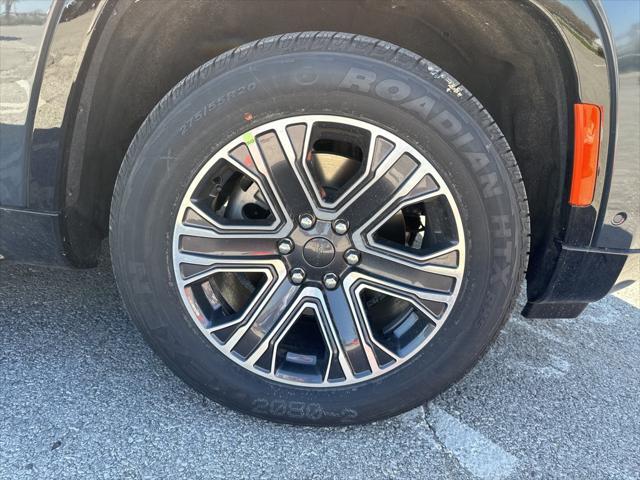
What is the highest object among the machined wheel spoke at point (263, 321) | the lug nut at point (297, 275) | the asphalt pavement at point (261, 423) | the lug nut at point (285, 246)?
the lug nut at point (285, 246)

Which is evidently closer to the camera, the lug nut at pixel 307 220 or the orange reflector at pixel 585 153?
the orange reflector at pixel 585 153

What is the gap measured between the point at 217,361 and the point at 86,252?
0.61 meters

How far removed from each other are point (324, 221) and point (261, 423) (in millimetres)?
736

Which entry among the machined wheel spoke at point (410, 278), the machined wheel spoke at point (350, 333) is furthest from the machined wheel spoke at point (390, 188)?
the machined wheel spoke at point (350, 333)

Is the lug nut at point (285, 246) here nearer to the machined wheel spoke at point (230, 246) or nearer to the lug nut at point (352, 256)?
the machined wheel spoke at point (230, 246)

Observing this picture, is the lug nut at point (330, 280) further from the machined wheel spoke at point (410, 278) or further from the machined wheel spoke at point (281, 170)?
the machined wheel spoke at point (281, 170)

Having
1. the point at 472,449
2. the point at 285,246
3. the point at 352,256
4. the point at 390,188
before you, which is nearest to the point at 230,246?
the point at 285,246

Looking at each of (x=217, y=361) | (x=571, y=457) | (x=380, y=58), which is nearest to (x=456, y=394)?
(x=571, y=457)

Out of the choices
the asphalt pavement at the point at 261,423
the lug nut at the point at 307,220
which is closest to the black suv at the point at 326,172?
the lug nut at the point at 307,220

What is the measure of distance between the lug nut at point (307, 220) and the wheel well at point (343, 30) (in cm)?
67

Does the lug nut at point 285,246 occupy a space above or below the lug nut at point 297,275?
above

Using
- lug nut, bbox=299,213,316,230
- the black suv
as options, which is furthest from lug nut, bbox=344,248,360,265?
lug nut, bbox=299,213,316,230

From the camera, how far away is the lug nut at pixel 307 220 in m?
1.67

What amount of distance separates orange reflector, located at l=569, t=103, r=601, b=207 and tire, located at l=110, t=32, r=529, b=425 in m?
0.17
